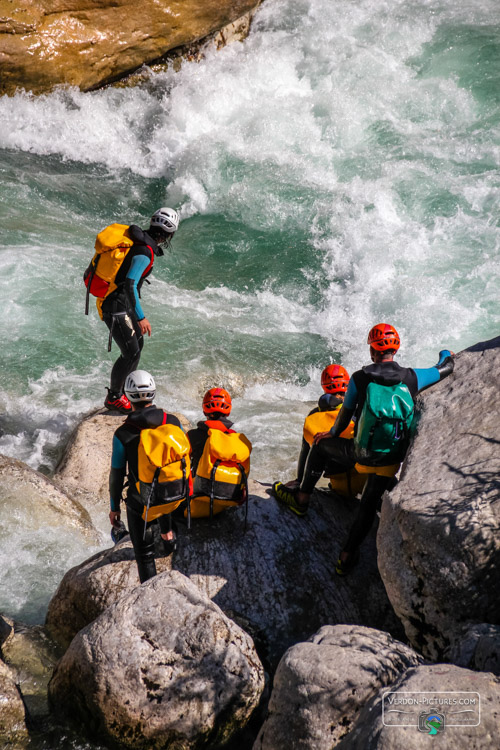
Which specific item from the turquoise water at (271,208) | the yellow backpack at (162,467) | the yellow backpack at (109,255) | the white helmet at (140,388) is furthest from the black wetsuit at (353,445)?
the yellow backpack at (109,255)

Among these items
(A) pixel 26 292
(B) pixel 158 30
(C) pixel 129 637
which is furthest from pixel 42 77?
(C) pixel 129 637

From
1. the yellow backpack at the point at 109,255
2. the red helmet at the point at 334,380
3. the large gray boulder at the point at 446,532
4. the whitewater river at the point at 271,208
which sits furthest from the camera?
the whitewater river at the point at 271,208

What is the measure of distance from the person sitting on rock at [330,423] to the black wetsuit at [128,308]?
2.48 meters

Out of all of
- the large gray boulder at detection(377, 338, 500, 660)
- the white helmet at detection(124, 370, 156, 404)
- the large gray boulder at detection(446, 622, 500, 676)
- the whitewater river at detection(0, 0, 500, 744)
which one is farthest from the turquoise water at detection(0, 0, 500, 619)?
the large gray boulder at detection(446, 622, 500, 676)

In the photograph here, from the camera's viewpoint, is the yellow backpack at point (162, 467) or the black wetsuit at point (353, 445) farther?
the black wetsuit at point (353, 445)

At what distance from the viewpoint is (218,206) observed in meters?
13.3

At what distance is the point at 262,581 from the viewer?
18.0 feet

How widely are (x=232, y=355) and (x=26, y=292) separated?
3394 millimetres

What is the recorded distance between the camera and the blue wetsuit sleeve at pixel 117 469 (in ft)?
17.0

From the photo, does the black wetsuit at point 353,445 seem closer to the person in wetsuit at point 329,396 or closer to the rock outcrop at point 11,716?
the person in wetsuit at point 329,396

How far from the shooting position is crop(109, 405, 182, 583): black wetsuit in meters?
5.09

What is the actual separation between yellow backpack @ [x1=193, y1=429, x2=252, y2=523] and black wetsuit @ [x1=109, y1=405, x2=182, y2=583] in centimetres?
40

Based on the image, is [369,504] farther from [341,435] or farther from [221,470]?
[221,470]

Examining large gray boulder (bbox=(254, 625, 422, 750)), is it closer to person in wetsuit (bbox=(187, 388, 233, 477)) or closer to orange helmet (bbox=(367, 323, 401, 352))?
person in wetsuit (bbox=(187, 388, 233, 477))
